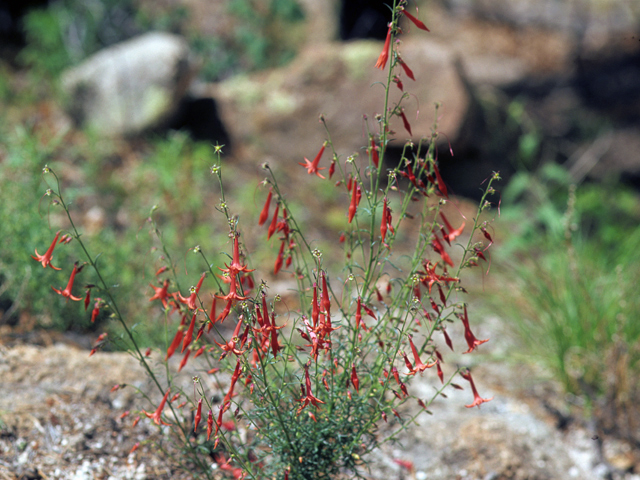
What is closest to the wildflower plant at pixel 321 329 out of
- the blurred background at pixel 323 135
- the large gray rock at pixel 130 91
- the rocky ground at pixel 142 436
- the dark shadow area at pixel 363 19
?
the rocky ground at pixel 142 436

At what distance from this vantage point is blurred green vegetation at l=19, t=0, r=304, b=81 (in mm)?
5363

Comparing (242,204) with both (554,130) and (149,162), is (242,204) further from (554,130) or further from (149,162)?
(554,130)

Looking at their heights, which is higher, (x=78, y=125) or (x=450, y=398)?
(x=78, y=125)

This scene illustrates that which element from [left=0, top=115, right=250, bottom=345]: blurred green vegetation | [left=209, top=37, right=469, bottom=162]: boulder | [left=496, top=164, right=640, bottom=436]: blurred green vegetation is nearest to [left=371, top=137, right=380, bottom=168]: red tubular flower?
[left=0, top=115, right=250, bottom=345]: blurred green vegetation

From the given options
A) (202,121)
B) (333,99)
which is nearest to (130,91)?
(202,121)

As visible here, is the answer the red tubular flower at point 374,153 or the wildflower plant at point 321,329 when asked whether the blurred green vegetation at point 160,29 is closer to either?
the wildflower plant at point 321,329

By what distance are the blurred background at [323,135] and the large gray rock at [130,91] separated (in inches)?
0.6

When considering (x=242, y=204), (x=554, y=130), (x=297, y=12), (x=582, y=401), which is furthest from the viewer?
(x=554, y=130)

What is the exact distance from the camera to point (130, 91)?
4.95 m

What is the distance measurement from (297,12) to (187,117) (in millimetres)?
1762

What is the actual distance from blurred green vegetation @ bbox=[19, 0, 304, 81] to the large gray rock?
549mm

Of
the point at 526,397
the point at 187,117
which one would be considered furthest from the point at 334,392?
the point at 187,117

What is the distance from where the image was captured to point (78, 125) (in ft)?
16.5

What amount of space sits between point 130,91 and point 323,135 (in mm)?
1855
